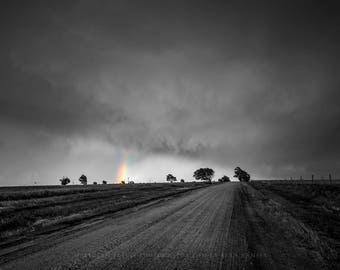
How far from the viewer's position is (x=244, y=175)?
509ft

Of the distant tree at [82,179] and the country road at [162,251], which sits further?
the distant tree at [82,179]

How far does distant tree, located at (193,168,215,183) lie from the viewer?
14850 cm

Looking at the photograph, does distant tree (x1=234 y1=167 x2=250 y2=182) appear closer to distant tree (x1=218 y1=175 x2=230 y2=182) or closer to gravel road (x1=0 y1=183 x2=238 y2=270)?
distant tree (x1=218 y1=175 x2=230 y2=182)

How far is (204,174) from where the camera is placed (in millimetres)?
149125

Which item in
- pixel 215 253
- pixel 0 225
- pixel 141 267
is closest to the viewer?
pixel 141 267

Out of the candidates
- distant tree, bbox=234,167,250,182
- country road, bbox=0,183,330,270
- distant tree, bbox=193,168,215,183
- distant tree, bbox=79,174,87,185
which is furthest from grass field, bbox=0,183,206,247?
distant tree, bbox=79,174,87,185

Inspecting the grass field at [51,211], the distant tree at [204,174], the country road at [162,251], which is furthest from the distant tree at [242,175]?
the country road at [162,251]

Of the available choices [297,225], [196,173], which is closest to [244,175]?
[196,173]

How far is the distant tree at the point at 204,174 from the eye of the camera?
148500 mm

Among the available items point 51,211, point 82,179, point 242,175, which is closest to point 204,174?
point 242,175

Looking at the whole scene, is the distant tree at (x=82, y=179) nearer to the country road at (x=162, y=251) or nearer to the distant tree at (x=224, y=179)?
the distant tree at (x=224, y=179)

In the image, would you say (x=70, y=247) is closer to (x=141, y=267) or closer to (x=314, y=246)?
(x=141, y=267)

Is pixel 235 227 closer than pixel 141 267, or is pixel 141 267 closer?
pixel 141 267

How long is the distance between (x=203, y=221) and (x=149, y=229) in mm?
2367
